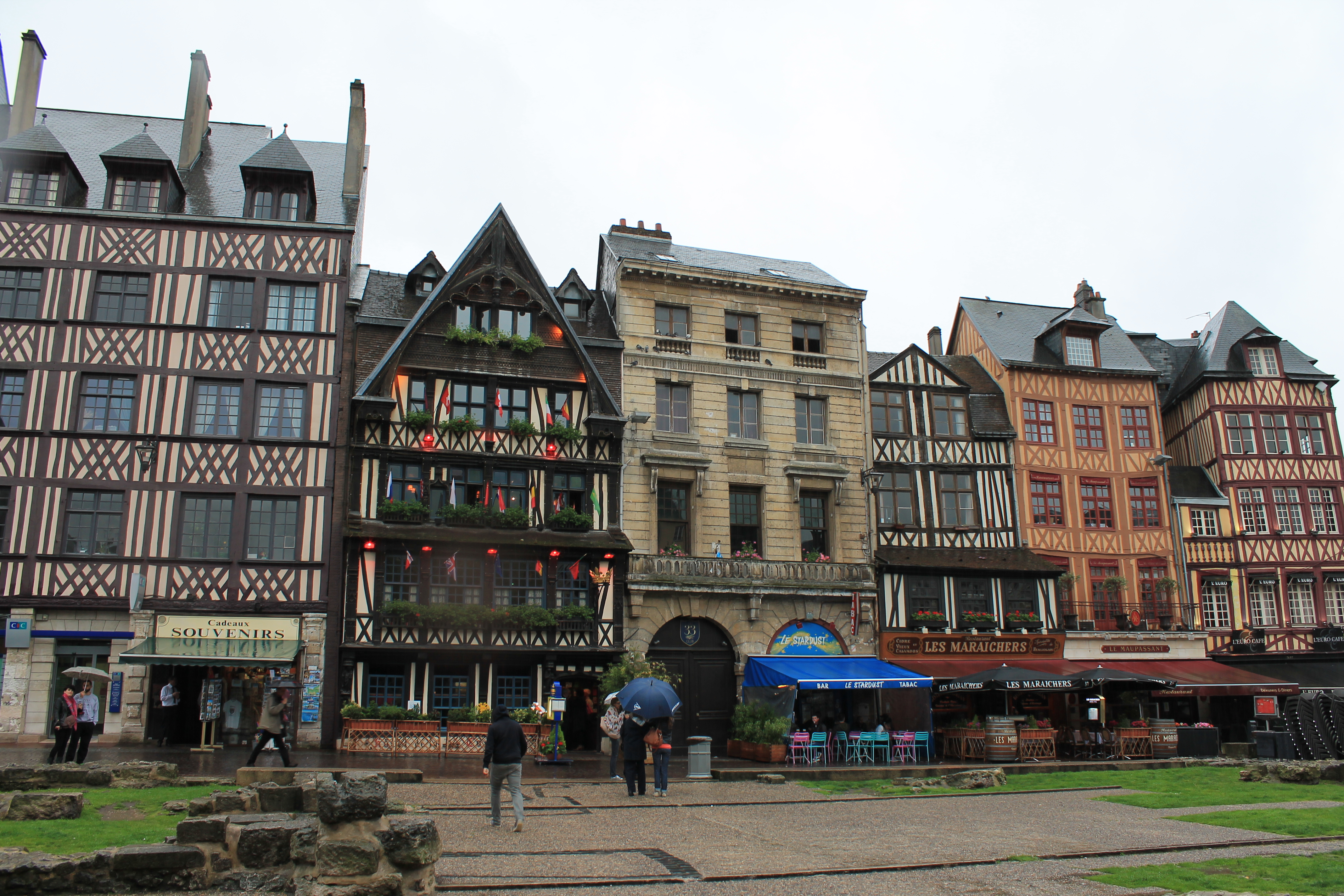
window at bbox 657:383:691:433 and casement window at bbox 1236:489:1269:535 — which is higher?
window at bbox 657:383:691:433

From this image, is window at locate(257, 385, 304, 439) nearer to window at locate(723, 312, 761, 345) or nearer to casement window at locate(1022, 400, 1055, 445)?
window at locate(723, 312, 761, 345)

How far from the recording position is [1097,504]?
96.4ft

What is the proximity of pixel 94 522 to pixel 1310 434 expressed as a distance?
33877 mm

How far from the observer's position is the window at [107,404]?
73.3 feet

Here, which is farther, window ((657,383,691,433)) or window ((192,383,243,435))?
window ((657,383,691,433))

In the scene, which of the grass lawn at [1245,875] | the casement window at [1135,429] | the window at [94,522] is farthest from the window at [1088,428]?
the window at [94,522]

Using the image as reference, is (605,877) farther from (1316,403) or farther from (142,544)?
(1316,403)

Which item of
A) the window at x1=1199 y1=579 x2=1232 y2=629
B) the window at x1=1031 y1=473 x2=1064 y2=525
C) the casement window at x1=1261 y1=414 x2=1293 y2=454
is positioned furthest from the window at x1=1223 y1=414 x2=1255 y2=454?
the window at x1=1031 y1=473 x2=1064 y2=525

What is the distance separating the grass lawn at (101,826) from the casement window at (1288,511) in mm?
30187

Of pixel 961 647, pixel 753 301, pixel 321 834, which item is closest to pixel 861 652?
pixel 961 647

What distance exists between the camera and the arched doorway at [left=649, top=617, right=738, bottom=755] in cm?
2430

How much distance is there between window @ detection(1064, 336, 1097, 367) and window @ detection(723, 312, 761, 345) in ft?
32.6

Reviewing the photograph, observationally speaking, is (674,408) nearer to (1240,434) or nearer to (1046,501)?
(1046,501)

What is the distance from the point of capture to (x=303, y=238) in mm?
24125
